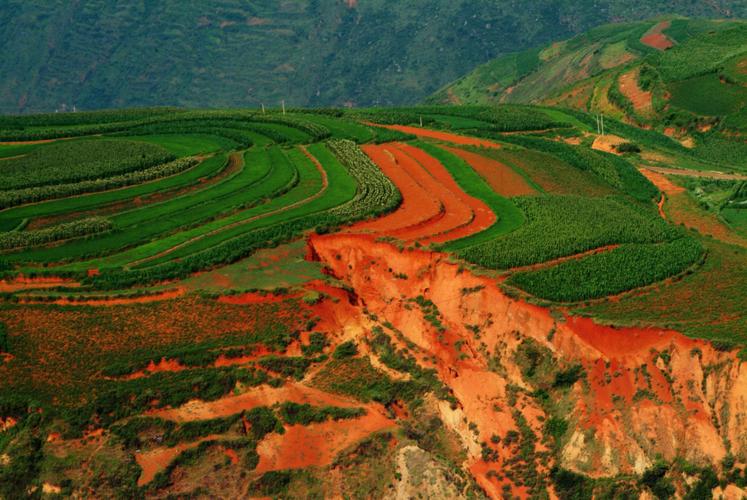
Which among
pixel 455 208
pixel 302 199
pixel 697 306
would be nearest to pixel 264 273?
pixel 302 199

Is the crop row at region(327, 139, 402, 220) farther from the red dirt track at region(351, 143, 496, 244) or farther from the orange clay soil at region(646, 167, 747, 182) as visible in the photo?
the orange clay soil at region(646, 167, 747, 182)

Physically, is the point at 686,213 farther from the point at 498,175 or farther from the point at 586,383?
the point at 586,383

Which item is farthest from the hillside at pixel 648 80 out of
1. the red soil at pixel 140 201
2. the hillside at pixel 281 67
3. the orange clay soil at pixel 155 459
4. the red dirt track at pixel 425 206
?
the orange clay soil at pixel 155 459

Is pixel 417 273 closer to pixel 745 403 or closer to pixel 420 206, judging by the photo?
pixel 420 206

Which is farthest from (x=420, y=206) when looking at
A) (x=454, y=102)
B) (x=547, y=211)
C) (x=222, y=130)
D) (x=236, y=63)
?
(x=236, y=63)

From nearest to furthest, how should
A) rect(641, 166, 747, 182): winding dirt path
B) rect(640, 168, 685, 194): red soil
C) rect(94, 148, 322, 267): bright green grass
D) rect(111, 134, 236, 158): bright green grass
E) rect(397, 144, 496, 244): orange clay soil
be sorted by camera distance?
rect(94, 148, 322, 267): bright green grass
rect(397, 144, 496, 244): orange clay soil
rect(640, 168, 685, 194): red soil
rect(111, 134, 236, 158): bright green grass
rect(641, 166, 747, 182): winding dirt path

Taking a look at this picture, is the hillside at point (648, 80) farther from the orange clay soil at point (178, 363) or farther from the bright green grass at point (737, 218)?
the orange clay soil at point (178, 363)

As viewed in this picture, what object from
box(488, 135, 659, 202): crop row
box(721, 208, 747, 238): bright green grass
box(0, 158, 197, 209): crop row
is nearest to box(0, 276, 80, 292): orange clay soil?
box(0, 158, 197, 209): crop row
